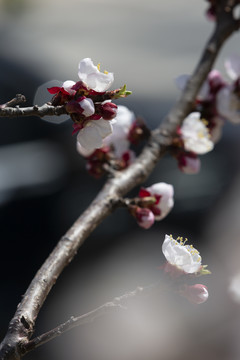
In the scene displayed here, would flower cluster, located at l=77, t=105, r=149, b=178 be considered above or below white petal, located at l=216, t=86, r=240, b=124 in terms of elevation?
below

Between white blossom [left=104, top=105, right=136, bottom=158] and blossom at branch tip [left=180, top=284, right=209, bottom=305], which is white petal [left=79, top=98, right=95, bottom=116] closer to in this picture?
blossom at branch tip [left=180, top=284, right=209, bottom=305]

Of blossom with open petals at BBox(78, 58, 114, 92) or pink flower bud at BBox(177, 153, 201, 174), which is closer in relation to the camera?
blossom with open petals at BBox(78, 58, 114, 92)

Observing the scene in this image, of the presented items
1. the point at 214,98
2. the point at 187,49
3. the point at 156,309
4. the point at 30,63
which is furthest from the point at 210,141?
the point at 187,49

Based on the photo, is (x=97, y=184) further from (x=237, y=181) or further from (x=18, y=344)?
(x=18, y=344)

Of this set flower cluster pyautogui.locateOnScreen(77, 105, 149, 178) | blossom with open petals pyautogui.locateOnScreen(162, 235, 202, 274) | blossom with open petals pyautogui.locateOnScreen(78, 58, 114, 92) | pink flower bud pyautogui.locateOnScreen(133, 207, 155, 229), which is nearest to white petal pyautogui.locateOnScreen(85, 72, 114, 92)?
blossom with open petals pyautogui.locateOnScreen(78, 58, 114, 92)

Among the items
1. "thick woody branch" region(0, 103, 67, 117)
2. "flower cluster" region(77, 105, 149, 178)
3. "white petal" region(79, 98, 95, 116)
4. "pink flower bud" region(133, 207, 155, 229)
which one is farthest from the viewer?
"flower cluster" region(77, 105, 149, 178)

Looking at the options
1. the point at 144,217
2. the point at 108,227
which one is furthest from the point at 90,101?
the point at 108,227
